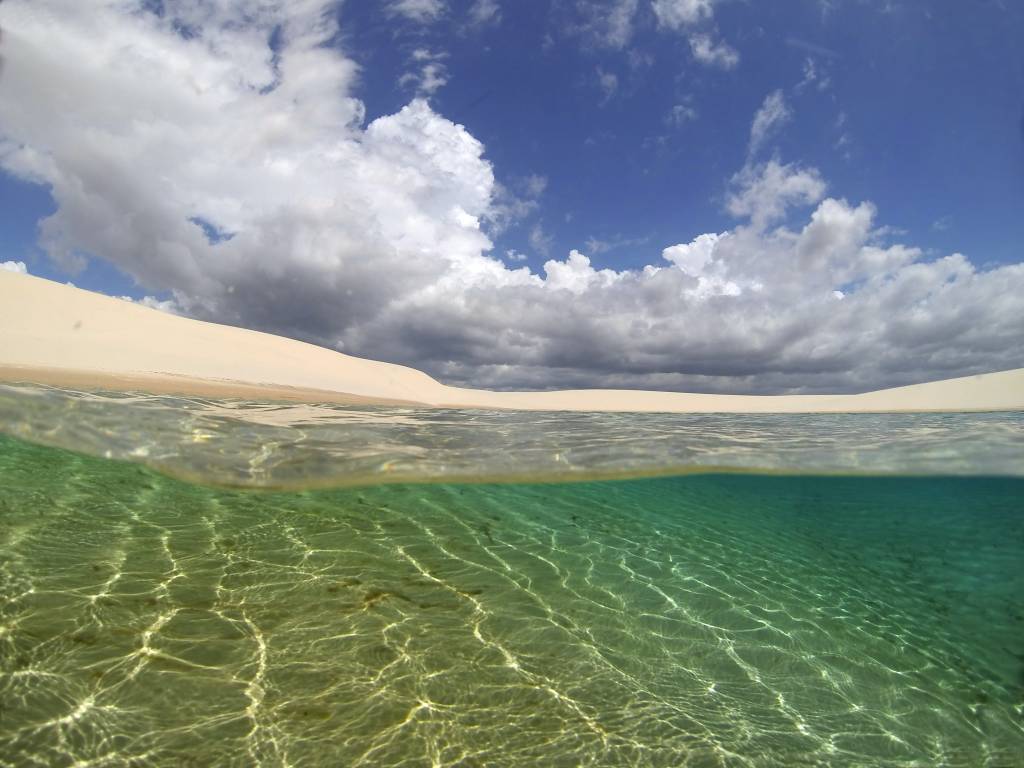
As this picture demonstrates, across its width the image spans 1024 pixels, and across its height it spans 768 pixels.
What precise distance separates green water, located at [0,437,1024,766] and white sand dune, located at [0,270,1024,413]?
21.9 ft

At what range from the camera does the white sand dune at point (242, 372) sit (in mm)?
14875

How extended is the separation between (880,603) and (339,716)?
28.5 feet

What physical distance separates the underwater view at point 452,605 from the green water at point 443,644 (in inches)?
1.1

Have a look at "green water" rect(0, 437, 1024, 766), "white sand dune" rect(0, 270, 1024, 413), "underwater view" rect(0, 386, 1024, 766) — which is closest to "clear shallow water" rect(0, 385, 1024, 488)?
"underwater view" rect(0, 386, 1024, 766)

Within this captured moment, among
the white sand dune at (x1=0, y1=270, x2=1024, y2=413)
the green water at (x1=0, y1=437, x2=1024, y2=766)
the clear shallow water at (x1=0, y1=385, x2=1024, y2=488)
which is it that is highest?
the white sand dune at (x1=0, y1=270, x2=1024, y2=413)

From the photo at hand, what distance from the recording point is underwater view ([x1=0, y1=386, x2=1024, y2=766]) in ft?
11.8

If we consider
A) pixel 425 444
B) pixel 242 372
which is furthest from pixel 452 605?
pixel 242 372

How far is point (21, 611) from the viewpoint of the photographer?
4.24 metres

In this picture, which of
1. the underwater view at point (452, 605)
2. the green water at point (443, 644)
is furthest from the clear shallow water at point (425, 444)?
the green water at point (443, 644)

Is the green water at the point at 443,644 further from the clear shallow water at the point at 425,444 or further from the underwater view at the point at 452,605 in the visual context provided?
the clear shallow water at the point at 425,444

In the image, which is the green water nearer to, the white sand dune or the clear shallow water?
the clear shallow water

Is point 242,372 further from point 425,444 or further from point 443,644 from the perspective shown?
point 443,644

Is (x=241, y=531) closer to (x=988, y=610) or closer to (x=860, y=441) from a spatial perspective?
(x=988, y=610)

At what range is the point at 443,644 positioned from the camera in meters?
4.70
